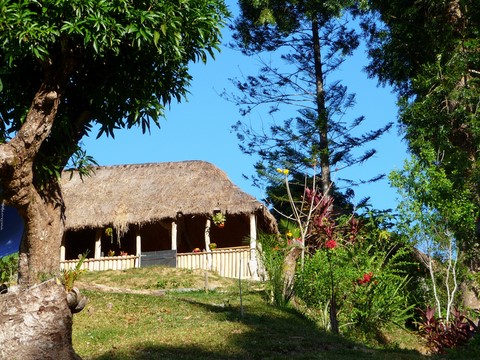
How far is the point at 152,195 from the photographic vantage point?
25.1 m

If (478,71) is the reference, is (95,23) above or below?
below

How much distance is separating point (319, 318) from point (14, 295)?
7.79 m

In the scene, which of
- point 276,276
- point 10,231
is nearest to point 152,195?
point 10,231

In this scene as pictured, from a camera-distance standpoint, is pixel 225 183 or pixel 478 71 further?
pixel 225 183

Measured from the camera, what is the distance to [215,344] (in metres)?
10.0

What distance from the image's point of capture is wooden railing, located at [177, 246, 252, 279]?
22328mm

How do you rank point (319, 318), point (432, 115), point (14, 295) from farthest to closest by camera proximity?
point (432, 115), point (319, 318), point (14, 295)

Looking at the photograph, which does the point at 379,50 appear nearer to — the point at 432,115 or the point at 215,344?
the point at 432,115

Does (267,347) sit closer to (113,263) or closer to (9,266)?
(9,266)

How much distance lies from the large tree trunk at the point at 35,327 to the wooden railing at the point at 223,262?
47.6 ft

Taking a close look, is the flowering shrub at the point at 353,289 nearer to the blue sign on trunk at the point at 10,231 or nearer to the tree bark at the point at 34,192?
the tree bark at the point at 34,192

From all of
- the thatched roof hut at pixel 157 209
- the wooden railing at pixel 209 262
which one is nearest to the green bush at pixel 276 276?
the wooden railing at pixel 209 262

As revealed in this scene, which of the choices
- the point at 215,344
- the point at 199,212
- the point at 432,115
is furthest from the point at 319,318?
→ the point at 199,212

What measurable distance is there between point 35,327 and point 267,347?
11.2ft
